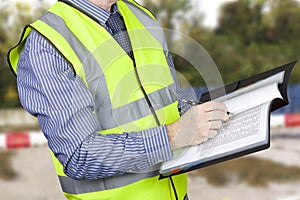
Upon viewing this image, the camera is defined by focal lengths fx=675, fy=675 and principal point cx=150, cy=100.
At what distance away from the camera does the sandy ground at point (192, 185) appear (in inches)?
196

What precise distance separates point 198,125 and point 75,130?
0.23m

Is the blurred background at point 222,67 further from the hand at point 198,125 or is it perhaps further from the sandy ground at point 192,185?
the hand at point 198,125

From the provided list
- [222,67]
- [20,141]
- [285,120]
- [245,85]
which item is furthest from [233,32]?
[245,85]

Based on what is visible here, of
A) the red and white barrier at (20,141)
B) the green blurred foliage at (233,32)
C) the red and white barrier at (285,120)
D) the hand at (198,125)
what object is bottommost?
the hand at (198,125)

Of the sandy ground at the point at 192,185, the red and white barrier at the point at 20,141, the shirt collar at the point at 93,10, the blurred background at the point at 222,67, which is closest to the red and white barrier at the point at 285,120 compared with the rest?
the blurred background at the point at 222,67

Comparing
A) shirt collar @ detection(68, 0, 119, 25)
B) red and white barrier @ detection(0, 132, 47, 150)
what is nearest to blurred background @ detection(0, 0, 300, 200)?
red and white barrier @ detection(0, 132, 47, 150)

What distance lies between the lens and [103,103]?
1340 mm

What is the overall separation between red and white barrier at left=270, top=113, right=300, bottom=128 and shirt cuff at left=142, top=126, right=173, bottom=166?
6.37 m

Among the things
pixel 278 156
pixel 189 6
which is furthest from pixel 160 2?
pixel 278 156

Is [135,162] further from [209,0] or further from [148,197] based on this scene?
[209,0]

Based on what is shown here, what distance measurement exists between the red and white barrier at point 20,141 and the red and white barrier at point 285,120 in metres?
2.56

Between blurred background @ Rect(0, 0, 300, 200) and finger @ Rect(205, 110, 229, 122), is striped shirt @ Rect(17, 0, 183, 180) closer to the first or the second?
finger @ Rect(205, 110, 229, 122)

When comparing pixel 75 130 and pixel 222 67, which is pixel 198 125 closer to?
pixel 75 130

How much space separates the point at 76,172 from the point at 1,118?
7.57 metres
